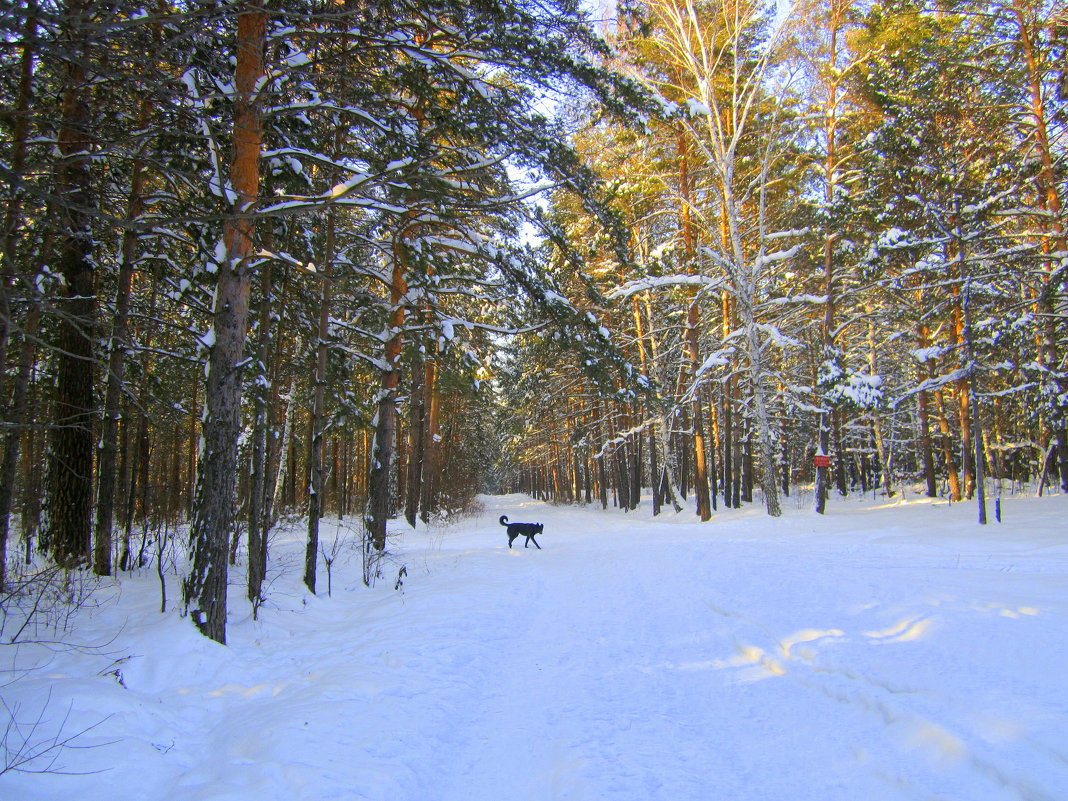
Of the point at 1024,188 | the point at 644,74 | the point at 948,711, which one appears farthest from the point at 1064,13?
the point at 948,711

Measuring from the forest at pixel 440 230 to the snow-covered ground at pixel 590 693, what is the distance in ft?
3.51

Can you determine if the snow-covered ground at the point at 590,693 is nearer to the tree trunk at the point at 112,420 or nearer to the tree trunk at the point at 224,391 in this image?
the tree trunk at the point at 224,391

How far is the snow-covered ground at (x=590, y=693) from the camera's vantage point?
315 cm

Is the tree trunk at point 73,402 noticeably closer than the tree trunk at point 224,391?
No

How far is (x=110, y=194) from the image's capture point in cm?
745

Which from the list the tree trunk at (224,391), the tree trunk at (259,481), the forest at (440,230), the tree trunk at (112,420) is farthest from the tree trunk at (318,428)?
the tree trunk at (112,420)

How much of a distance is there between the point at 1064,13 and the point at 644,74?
10.4m

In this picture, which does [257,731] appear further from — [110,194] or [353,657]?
[110,194]

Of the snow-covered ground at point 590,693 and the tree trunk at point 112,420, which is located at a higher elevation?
the tree trunk at point 112,420

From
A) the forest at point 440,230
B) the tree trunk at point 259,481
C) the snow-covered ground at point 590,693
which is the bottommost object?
the snow-covered ground at point 590,693

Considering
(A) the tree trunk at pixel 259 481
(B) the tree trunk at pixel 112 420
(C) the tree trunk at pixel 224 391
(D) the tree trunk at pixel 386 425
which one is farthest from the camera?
(D) the tree trunk at pixel 386 425

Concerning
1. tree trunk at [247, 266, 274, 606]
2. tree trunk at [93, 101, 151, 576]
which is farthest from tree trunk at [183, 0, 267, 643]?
tree trunk at [93, 101, 151, 576]

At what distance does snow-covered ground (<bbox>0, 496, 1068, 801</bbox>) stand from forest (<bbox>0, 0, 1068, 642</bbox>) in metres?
1.07

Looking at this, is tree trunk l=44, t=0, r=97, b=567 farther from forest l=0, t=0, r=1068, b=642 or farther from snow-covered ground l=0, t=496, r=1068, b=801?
snow-covered ground l=0, t=496, r=1068, b=801
